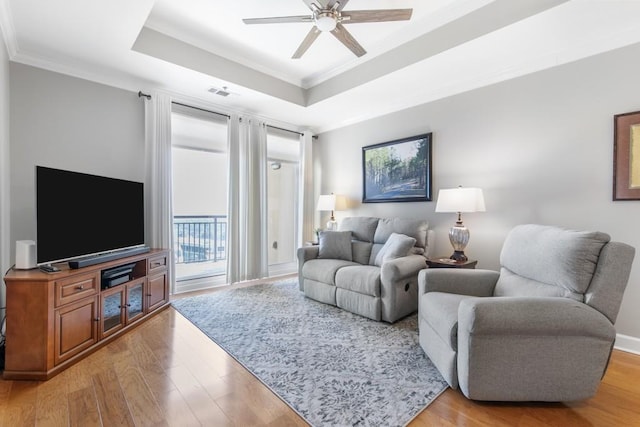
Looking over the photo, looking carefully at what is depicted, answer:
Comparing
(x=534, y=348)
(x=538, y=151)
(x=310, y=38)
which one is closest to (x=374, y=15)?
(x=310, y=38)

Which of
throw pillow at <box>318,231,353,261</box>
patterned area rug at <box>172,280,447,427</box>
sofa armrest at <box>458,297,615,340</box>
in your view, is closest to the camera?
sofa armrest at <box>458,297,615,340</box>

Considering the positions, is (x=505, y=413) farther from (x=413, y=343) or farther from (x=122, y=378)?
(x=122, y=378)

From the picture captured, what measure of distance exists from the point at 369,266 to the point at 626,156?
235 centimetres

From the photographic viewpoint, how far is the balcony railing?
173 inches

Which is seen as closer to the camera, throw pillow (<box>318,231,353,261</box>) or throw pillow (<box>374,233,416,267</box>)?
throw pillow (<box>374,233,416,267</box>)

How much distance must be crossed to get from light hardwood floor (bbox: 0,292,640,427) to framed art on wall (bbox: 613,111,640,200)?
1313 millimetres

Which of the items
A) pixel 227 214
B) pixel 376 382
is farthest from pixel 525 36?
pixel 227 214

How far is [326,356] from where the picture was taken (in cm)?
220

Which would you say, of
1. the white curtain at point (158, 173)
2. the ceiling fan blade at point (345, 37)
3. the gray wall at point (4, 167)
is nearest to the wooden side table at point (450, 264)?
the ceiling fan blade at point (345, 37)

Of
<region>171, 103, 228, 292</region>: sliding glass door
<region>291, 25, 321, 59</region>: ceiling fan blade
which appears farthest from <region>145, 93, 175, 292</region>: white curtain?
<region>291, 25, 321, 59</region>: ceiling fan blade

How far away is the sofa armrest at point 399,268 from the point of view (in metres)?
2.74

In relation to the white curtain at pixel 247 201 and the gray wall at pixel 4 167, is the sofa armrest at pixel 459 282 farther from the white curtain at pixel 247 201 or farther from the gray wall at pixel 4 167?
the gray wall at pixel 4 167

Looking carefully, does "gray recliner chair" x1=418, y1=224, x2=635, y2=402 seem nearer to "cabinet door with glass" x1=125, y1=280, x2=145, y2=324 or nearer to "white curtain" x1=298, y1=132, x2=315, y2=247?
"cabinet door with glass" x1=125, y1=280, x2=145, y2=324

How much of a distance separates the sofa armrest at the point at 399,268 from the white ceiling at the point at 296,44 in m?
2.00
